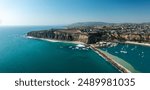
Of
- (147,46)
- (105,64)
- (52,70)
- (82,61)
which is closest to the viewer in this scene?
(52,70)

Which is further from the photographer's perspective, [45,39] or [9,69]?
[45,39]

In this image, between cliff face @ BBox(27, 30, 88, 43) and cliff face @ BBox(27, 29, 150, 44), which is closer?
cliff face @ BBox(27, 29, 150, 44)

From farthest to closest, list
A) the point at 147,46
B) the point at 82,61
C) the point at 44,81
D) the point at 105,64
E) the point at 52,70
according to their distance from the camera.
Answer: the point at 147,46, the point at 82,61, the point at 105,64, the point at 52,70, the point at 44,81

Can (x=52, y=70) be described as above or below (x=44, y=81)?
below

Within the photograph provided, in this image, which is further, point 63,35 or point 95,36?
point 63,35

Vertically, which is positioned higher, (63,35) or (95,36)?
(95,36)

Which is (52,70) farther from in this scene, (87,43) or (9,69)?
(87,43)

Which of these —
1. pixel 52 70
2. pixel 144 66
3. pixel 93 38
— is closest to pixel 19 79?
pixel 52 70

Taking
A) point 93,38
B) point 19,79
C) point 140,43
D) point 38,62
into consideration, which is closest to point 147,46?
point 140,43

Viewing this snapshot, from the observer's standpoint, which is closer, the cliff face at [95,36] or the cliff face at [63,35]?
the cliff face at [95,36]
